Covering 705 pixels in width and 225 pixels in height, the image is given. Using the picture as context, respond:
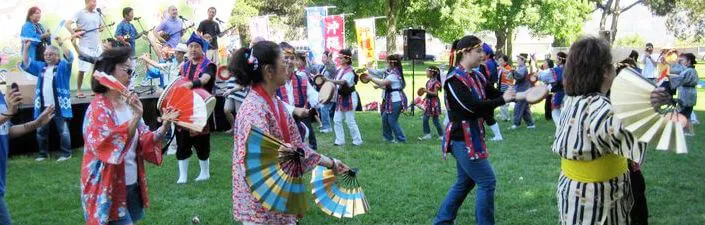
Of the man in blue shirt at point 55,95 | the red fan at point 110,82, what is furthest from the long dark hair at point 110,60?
the man in blue shirt at point 55,95

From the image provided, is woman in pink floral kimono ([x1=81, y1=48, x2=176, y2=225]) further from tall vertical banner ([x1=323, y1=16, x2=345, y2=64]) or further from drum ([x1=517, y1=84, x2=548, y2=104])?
tall vertical banner ([x1=323, y1=16, x2=345, y2=64])

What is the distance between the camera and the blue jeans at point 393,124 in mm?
11062

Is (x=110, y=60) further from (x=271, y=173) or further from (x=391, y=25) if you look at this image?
(x=391, y=25)

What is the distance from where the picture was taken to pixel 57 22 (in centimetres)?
1477

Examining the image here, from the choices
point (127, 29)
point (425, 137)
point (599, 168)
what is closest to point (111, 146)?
point (599, 168)

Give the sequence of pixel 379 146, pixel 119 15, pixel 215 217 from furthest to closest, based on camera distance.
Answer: pixel 119 15 < pixel 379 146 < pixel 215 217

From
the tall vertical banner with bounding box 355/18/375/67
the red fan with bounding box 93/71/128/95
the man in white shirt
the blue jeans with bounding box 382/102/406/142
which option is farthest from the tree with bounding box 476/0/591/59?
the red fan with bounding box 93/71/128/95

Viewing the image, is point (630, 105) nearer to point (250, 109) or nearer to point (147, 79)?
point (250, 109)

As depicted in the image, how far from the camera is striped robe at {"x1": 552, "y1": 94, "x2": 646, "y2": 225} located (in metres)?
3.09

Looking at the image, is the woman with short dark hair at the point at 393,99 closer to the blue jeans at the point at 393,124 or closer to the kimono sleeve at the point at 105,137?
the blue jeans at the point at 393,124

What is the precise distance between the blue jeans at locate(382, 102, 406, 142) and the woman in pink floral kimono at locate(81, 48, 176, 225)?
7.36 m

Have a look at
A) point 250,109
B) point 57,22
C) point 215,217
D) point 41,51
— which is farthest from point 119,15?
point 250,109

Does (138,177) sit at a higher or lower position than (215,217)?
higher

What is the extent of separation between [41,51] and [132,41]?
232cm
